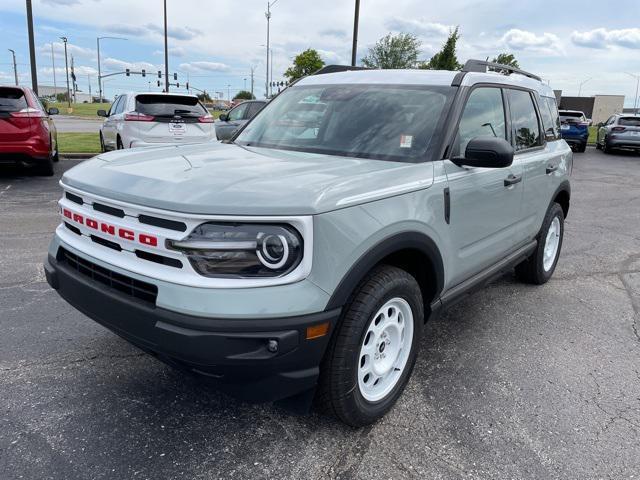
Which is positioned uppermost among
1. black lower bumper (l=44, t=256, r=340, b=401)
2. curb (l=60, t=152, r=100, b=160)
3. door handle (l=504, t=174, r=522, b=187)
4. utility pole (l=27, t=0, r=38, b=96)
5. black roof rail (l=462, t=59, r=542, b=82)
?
utility pole (l=27, t=0, r=38, b=96)

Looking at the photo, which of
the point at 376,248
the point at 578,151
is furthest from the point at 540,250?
the point at 578,151

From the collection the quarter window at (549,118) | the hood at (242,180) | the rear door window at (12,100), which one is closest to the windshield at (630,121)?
the quarter window at (549,118)

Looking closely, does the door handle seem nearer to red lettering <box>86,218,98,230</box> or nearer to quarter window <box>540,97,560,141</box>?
quarter window <box>540,97,560,141</box>

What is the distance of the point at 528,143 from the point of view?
14.2ft

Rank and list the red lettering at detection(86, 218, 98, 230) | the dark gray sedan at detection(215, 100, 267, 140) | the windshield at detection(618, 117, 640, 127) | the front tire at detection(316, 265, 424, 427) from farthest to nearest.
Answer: the windshield at detection(618, 117, 640, 127) → the dark gray sedan at detection(215, 100, 267, 140) → the red lettering at detection(86, 218, 98, 230) → the front tire at detection(316, 265, 424, 427)

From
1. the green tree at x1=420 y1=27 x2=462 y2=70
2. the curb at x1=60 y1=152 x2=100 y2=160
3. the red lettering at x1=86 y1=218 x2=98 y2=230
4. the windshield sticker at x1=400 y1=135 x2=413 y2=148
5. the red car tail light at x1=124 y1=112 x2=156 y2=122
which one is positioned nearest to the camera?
the red lettering at x1=86 y1=218 x2=98 y2=230

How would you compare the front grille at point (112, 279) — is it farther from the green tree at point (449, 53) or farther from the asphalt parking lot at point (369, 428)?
the green tree at point (449, 53)

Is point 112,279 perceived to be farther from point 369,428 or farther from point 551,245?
point 551,245

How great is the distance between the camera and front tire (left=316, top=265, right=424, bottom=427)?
2428mm

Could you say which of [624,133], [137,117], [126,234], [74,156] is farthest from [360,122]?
[624,133]

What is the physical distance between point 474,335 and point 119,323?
2.64 metres

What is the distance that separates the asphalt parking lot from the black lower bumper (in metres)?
0.49

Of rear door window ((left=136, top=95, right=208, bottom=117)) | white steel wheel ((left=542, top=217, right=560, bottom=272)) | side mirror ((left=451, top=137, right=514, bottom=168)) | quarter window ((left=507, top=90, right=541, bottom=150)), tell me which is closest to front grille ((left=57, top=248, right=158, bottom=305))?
side mirror ((left=451, top=137, right=514, bottom=168))

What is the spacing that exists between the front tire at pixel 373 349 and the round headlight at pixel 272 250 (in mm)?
468
